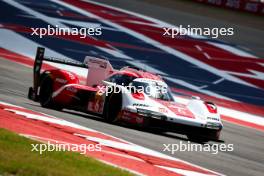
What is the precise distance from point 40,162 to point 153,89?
6337mm

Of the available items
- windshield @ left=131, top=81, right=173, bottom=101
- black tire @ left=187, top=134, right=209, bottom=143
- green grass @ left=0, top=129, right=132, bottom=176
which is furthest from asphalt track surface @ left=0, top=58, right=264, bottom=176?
green grass @ left=0, top=129, right=132, bottom=176

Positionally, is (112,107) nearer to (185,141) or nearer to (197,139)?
(185,141)

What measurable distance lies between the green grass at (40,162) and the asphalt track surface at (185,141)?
2719 millimetres

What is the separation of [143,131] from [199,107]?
1186mm

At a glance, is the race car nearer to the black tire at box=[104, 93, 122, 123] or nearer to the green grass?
the black tire at box=[104, 93, 122, 123]

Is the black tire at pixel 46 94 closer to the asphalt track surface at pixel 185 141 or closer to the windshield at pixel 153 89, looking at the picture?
the asphalt track surface at pixel 185 141

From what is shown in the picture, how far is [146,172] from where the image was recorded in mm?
9914

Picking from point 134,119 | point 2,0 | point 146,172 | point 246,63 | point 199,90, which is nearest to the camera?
point 146,172

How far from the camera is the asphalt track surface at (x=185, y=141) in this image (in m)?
12.1

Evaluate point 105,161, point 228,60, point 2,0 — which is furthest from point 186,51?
point 105,161

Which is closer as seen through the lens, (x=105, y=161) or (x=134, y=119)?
(x=105, y=161)

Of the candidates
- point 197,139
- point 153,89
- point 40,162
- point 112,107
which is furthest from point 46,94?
point 40,162

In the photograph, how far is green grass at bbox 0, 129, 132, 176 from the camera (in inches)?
327

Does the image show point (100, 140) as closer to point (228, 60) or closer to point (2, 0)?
point (228, 60)
